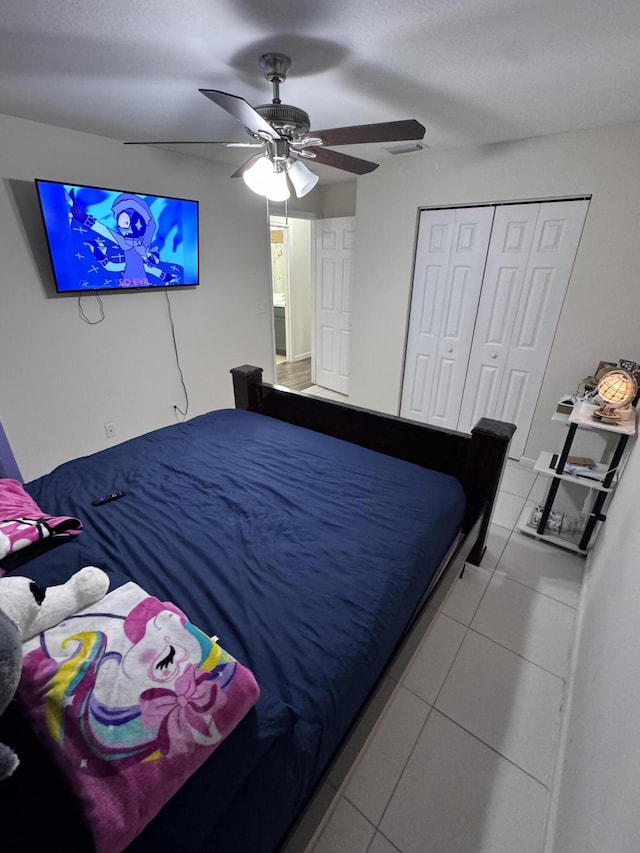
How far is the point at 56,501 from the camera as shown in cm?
150

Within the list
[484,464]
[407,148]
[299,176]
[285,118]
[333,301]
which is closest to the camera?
[285,118]

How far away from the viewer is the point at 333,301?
4.29 m

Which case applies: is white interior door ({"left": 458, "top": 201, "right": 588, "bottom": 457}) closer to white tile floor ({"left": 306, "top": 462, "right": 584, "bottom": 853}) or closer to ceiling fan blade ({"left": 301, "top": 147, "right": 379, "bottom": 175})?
ceiling fan blade ({"left": 301, "top": 147, "right": 379, "bottom": 175})

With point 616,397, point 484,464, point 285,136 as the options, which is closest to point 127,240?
point 285,136

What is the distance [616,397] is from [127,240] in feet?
10.4

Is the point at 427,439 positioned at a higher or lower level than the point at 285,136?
lower

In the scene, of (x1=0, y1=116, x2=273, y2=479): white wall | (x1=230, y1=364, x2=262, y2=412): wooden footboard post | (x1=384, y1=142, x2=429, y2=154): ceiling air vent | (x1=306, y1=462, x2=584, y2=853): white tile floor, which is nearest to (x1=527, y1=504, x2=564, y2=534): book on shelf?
(x1=306, y1=462, x2=584, y2=853): white tile floor

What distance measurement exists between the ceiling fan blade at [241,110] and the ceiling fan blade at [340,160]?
0.29 metres

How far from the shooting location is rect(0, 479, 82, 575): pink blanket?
1.02m

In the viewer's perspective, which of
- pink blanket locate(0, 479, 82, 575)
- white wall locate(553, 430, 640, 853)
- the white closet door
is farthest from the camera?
the white closet door

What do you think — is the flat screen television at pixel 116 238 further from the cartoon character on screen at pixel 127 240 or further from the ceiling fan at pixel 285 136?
the ceiling fan at pixel 285 136

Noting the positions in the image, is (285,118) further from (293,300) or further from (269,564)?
(293,300)

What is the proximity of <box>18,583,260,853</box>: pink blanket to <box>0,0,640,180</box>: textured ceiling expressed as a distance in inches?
73.9

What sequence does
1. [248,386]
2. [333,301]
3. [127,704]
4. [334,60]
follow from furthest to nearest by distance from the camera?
[333,301] → [248,386] → [334,60] → [127,704]
